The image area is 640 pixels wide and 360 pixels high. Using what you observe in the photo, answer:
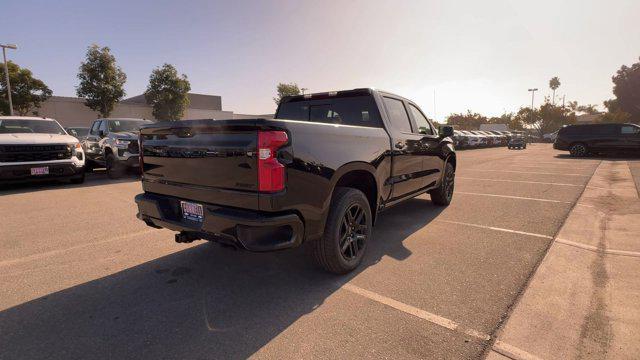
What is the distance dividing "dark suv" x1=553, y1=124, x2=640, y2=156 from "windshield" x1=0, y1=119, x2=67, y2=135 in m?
22.6

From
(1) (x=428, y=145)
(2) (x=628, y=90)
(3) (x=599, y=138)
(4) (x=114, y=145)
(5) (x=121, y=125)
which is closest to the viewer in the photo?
Result: (1) (x=428, y=145)

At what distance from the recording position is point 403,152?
4.29m

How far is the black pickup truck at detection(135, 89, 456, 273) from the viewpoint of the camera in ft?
8.13

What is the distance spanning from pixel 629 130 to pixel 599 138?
118cm

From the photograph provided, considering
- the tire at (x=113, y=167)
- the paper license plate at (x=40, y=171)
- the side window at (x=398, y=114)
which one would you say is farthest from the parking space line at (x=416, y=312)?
the tire at (x=113, y=167)

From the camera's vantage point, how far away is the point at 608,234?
14.5 ft

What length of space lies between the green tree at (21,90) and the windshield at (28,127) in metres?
Answer: 29.0

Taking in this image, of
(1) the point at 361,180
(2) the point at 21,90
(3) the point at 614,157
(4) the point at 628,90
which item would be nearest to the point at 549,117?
(4) the point at 628,90

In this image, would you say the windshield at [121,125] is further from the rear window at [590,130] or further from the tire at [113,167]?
the rear window at [590,130]

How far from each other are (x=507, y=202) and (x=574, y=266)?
3.29 metres

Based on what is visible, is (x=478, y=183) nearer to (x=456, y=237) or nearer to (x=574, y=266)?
(x=456, y=237)

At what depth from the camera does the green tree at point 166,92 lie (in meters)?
40.8

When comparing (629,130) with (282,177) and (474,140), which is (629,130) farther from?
(282,177)

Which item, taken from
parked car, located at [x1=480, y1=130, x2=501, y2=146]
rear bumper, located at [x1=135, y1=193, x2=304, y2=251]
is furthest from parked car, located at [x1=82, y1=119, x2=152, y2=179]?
parked car, located at [x1=480, y1=130, x2=501, y2=146]
